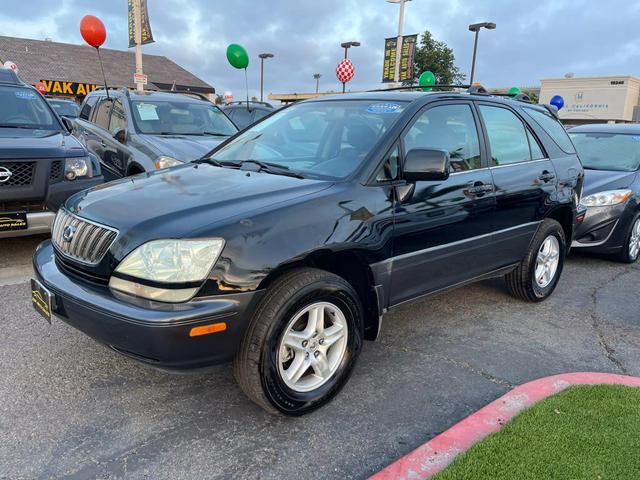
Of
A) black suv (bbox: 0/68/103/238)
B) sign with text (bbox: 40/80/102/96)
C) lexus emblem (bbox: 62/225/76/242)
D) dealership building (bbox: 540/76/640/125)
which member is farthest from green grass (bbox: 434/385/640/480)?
dealership building (bbox: 540/76/640/125)

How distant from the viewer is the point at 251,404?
9.52ft

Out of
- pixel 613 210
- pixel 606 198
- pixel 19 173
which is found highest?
pixel 19 173

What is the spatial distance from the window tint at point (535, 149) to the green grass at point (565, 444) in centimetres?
223

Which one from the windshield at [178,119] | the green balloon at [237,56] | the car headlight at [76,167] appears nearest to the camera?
the car headlight at [76,167]

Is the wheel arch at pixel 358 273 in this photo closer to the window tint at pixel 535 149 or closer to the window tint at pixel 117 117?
the window tint at pixel 535 149

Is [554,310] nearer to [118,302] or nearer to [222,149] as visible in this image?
[222,149]

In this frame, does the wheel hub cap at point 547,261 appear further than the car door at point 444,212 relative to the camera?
Yes

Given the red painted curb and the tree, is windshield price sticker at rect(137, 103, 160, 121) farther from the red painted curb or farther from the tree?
the tree

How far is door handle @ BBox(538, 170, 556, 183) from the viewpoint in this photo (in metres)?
4.39

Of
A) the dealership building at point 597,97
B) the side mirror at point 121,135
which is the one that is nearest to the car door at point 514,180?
the side mirror at point 121,135

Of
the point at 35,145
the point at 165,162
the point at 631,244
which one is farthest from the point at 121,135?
the point at 631,244

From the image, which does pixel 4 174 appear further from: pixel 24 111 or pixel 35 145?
pixel 24 111

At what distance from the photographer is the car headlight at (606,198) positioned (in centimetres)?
599

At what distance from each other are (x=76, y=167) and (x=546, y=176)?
4517 millimetres
